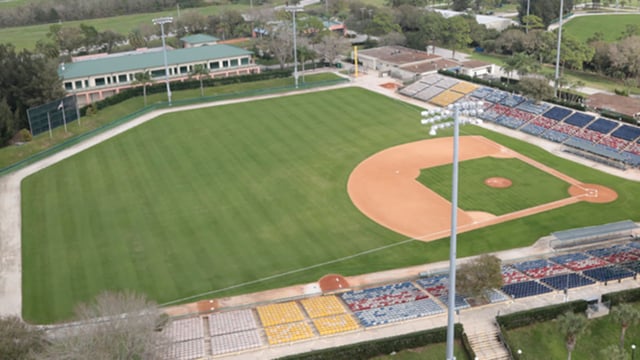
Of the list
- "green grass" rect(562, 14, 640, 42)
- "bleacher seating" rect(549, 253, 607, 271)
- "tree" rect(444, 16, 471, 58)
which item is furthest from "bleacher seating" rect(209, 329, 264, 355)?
"green grass" rect(562, 14, 640, 42)

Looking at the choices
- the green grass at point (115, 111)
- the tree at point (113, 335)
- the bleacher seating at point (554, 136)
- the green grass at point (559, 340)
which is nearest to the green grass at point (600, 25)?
the green grass at point (115, 111)

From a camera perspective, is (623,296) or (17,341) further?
(623,296)

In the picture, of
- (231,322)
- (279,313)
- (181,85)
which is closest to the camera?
(231,322)

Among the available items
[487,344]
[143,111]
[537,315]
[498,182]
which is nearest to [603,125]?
[498,182]

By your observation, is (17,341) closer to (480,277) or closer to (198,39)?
(480,277)

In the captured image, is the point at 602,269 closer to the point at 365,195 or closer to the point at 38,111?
the point at 365,195
